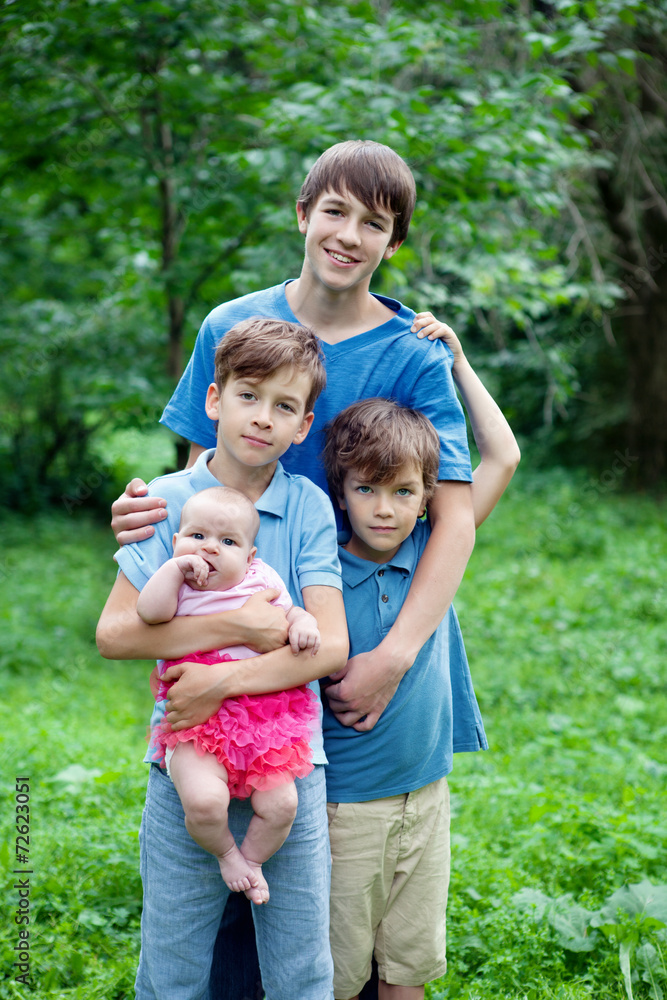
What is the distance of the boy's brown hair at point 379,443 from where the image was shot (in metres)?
1.75

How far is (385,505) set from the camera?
1.80 metres

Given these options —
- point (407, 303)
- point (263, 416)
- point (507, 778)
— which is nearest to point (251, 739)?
point (263, 416)

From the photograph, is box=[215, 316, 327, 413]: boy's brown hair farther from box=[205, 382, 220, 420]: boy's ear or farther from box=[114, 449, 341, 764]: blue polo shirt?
box=[114, 449, 341, 764]: blue polo shirt

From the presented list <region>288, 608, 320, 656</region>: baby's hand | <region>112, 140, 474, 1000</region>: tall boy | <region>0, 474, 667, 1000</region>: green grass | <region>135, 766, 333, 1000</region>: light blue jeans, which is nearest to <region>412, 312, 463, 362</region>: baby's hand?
<region>112, 140, 474, 1000</region>: tall boy

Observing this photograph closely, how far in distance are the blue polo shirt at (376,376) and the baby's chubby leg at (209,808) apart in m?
0.70

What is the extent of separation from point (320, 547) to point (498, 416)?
0.62 metres

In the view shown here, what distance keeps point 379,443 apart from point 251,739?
0.64 meters

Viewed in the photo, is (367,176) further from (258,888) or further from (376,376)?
(258,888)

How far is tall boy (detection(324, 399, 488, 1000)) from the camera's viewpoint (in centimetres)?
181

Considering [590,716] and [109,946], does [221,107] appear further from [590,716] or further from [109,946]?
[109,946]

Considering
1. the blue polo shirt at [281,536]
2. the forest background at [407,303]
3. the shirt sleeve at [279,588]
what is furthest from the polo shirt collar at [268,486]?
the forest background at [407,303]

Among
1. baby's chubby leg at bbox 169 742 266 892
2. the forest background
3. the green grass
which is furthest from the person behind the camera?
the forest background

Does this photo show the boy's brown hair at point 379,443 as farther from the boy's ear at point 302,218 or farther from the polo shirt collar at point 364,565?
the boy's ear at point 302,218

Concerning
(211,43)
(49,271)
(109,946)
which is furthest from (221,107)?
(49,271)
